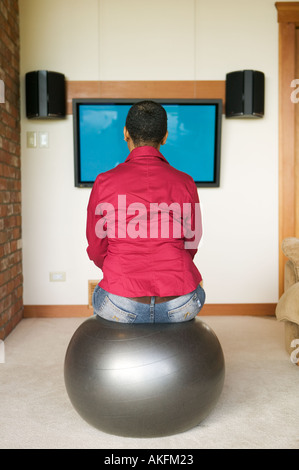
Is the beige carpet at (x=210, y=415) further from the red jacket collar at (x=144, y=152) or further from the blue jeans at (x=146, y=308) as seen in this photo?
the red jacket collar at (x=144, y=152)

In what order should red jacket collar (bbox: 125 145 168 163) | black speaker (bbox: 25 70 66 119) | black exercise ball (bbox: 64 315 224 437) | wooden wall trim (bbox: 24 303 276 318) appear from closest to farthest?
1. black exercise ball (bbox: 64 315 224 437)
2. red jacket collar (bbox: 125 145 168 163)
3. black speaker (bbox: 25 70 66 119)
4. wooden wall trim (bbox: 24 303 276 318)

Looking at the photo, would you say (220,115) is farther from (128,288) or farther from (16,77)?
(128,288)

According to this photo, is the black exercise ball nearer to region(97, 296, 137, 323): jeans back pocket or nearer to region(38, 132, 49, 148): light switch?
region(97, 296, 137, 323): jeans back pocket

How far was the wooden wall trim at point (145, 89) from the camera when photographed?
12.4ft

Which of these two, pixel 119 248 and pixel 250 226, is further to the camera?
pixel 250 226

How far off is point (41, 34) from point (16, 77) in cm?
44

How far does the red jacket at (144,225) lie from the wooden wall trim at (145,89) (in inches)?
82.3

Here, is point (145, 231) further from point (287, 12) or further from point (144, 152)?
point (287, 12)

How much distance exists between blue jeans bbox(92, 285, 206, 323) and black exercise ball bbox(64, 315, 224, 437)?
3cm

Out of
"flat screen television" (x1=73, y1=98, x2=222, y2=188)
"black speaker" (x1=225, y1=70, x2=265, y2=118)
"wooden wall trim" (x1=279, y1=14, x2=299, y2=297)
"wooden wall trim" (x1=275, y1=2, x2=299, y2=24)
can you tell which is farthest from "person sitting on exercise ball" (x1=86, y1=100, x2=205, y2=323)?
"wooden wall trim" (x1=275, y1=2, x2=299, y2=24)

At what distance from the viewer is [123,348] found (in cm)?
178

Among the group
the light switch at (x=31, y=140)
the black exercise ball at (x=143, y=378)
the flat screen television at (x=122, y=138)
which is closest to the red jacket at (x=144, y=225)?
the black exercise ball at (x=143, y=378)

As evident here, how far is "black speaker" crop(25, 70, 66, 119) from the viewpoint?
359 cm
